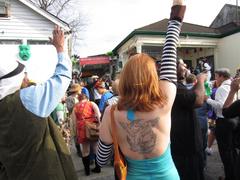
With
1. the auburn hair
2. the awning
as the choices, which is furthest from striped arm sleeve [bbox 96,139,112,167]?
the awning

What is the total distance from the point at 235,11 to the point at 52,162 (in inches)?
1300

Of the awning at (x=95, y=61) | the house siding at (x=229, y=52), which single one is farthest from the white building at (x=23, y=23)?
the awning at (x=95, y=61)

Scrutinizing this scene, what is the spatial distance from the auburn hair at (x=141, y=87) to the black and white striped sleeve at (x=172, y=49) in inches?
3.7

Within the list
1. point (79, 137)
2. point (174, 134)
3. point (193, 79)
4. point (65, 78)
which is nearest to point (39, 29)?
point (79, 137)

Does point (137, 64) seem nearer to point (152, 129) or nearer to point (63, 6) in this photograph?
point (152, 129)

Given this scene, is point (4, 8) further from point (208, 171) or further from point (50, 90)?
point (50, 90)

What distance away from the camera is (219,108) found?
5125 mm

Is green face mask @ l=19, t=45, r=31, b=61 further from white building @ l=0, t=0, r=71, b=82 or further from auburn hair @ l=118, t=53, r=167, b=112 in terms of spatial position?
auburn hair @ l=118, t=53, r=167, b=112

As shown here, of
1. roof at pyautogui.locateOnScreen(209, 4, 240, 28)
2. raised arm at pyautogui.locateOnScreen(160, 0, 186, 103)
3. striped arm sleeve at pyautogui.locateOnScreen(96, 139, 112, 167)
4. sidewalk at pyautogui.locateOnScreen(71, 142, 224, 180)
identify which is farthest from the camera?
roof at pyautogui.locateOnScreen(209, 4, 240, 28)

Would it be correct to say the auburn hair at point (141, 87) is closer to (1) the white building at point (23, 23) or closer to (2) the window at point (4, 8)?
(1) the white building at point (23, 23)

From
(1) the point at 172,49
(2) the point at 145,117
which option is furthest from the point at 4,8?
(2) the point at 145,117

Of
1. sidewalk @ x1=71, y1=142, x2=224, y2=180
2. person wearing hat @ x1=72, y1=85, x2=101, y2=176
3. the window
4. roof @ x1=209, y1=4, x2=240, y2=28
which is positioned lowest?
sidewalk @ x1=71, y1=142, x2=224, y2=180

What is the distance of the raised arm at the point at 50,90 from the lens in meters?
2.24

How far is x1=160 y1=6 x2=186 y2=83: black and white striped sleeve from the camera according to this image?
2381 millimetres
